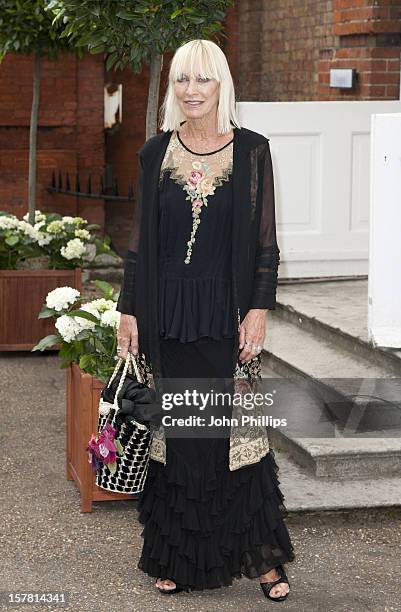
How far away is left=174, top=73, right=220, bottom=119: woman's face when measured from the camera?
3943 mm

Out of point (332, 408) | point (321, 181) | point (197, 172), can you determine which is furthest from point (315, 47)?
point (197, 172)

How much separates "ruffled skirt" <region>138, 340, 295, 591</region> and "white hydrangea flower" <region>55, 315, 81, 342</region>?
114 centimetres

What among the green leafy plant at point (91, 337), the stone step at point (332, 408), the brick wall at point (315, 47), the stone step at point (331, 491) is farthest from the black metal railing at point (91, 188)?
the stone step at point (331, 491)

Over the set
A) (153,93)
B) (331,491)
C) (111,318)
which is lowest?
(331,491)

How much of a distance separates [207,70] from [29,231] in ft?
13.6

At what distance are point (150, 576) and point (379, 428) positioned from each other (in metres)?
1.70

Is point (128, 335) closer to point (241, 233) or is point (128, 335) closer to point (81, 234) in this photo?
point (241, 233)

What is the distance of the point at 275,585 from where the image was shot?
4.21 meters

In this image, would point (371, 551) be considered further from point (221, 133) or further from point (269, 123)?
point (269, 123)

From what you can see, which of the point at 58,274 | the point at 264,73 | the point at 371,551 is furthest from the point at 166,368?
the point at 264,73

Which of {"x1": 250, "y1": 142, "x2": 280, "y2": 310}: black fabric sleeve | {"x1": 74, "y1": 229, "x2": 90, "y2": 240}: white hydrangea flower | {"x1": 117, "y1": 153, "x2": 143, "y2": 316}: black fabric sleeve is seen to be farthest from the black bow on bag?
{"x1": 74, "y1": 229, "x2": 90, "y2": 240}: white hydrangea flower

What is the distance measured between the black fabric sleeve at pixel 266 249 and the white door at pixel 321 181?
3.85 metres

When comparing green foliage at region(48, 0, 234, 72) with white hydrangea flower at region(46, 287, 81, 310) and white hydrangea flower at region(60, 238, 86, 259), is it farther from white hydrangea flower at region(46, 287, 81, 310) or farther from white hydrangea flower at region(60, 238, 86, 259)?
white hydrangea flower at region(60, 238, 86, 259)

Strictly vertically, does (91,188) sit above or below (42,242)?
above
